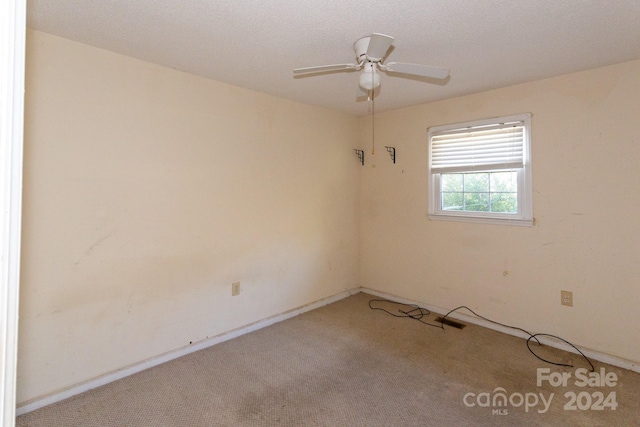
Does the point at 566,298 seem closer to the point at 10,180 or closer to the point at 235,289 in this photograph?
the point at 235,289

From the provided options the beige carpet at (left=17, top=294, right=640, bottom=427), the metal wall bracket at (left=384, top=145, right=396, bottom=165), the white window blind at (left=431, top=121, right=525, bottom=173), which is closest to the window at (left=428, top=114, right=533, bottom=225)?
the white window blind at (left=431, top=121, right=525, bottom=173)

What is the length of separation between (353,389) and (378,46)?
2125 millimetres

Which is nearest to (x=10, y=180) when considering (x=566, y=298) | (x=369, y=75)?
(x=369, y=75)

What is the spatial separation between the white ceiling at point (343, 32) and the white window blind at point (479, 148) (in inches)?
20.0

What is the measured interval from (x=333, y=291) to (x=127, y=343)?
2.25 m

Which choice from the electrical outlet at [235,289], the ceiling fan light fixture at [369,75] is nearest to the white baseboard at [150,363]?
the electrical outlet at [235,289]

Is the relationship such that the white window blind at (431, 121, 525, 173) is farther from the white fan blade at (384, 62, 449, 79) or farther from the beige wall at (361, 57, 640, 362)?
the white fan blade at (384, 62, 449, 79)

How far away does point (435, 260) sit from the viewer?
3602 millimetres

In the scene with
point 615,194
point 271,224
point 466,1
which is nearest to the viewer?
point 466,1

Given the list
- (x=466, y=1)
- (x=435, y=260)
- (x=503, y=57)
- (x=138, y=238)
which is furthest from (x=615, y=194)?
(x=138, y=238)

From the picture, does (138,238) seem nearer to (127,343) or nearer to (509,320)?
(127,343)

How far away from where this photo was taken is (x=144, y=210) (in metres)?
2.46

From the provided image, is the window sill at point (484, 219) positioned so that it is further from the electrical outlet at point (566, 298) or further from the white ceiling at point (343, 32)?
the white ceiling at point (343, 32)

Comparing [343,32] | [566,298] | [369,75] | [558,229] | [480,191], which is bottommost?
[566,298]
